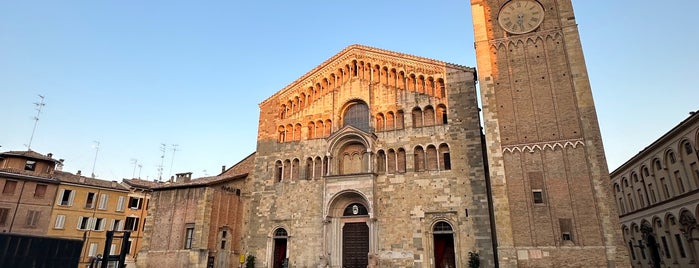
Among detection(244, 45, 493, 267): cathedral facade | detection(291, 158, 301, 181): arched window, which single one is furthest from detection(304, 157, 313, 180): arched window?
detection(291, 158, 301, 181): arched window

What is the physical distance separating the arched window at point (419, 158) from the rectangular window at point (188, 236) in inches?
563

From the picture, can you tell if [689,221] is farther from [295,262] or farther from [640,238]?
[295,262]

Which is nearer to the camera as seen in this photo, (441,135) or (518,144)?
(518,144)

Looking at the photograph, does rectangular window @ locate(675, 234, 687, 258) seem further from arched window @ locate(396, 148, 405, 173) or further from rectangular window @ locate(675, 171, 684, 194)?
arched window @ locate(396, 148, 405, 173)

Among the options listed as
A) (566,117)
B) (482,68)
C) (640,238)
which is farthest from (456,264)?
(640,238)

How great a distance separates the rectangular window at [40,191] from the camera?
29828 millimetres

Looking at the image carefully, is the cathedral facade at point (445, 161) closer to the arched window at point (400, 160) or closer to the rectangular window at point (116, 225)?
the arched window at point (400, 160)

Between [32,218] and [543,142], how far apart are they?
34484 mm

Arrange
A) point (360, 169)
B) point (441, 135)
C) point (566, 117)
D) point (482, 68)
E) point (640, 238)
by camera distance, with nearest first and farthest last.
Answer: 1. point (566, 117)
2. point (482, 68)
3. point (441, 135)
4. point (360, 169)
5. point (640, 238)

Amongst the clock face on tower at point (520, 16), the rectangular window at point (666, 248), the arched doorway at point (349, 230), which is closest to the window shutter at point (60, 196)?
the arched doorway at point (349, 230)

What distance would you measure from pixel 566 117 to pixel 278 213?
16.6 m

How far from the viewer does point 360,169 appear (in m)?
23.6

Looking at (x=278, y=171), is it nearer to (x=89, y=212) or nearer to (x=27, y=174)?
(x=89, y=212)

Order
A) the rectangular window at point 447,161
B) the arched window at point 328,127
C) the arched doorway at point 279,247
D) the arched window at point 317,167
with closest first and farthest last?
the rectangular window at point 447,161 < the arched doorway at point 279,247 < the arched window at point 317,167 < the arched window at point 328,127
